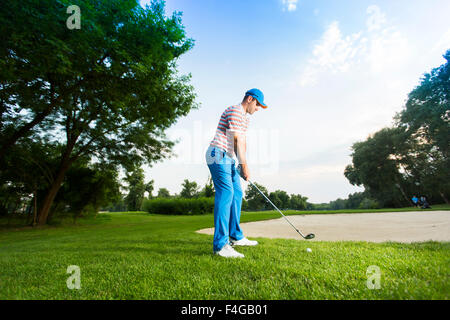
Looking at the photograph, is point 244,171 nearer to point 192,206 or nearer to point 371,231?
point 371,231

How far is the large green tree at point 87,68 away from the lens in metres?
5.99

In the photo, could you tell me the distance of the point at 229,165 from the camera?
310 centimetres

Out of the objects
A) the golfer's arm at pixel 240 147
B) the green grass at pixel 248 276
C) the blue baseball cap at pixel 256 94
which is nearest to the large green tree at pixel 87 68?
the blue baseball cap at pixel 256 94

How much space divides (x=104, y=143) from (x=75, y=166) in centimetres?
357

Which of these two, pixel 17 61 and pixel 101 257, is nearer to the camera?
pixel 101 257

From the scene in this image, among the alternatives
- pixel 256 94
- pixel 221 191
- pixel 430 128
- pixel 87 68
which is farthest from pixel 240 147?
pixel 430 128

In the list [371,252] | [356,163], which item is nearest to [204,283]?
[371,252]

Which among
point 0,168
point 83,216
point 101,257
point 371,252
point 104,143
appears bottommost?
point 83,216

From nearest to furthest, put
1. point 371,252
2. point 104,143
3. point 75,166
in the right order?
point 371,252 < point 104,143 < point 75,166

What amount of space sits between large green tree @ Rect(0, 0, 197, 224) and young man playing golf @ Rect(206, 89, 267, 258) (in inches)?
224

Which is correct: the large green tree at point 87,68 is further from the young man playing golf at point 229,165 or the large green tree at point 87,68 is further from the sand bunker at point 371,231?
the sand bunker at point 371,231

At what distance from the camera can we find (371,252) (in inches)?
97.4

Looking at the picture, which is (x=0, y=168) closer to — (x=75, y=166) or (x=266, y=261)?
(x=75, y=166)

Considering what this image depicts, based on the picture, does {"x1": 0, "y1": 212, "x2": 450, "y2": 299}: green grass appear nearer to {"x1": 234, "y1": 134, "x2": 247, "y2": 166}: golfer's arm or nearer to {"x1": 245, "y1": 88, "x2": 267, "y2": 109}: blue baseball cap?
{"x1": 234, "y1": 134, "x2": 247, "y2": 166}: golfer's arm
